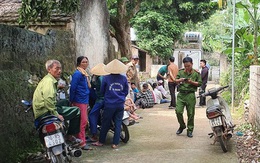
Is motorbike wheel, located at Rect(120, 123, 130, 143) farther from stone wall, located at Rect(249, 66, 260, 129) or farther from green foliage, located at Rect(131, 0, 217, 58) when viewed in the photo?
green foliage, located at Rect(131, 0, 217, 58)

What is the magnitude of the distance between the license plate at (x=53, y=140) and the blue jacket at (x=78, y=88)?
1.51m

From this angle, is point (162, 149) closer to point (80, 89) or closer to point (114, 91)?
A: point (114, 91)

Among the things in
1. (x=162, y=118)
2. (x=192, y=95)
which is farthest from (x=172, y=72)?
(x=192, y=95)

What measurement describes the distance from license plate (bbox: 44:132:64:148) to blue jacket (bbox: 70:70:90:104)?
59.5 inches

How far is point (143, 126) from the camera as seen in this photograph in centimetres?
861

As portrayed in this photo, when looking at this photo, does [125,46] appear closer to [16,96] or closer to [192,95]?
[192,95]

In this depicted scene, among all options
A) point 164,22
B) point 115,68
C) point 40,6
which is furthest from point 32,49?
point 164,22

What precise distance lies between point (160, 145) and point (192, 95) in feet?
4.42

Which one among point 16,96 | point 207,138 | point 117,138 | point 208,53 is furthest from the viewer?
point 208,53

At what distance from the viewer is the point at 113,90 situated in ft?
20.5

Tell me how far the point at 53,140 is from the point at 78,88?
1.66m

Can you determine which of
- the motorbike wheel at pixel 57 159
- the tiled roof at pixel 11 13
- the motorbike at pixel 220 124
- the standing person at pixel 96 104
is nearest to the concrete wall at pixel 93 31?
the tiled roof at pixel 11 13

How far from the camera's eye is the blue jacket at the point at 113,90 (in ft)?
Answer: 20.5

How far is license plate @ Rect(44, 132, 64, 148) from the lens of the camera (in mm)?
4531
